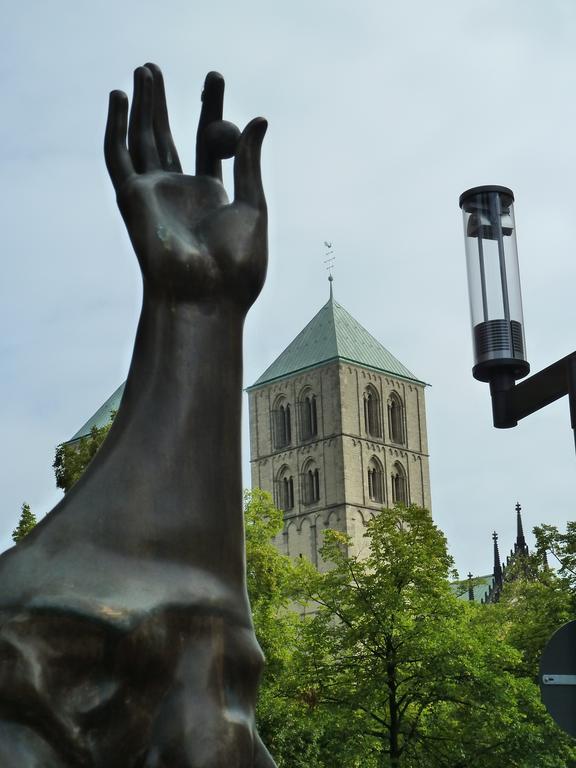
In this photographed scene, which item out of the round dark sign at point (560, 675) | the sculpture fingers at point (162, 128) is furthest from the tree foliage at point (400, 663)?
the sculpture fingers at point (162, 128)

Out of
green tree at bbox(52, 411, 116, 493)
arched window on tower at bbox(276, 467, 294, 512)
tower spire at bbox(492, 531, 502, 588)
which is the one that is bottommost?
green tree at bbox(52, 411, 116, 493)

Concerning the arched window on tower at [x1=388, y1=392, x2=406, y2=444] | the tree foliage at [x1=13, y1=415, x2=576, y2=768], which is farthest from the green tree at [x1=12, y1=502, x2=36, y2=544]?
the arched window on tower at [x1=388, y1=392, x2=406, y2=444]

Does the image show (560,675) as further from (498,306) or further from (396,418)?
(396,418)

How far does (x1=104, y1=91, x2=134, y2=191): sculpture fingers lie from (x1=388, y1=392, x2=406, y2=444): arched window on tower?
258ft

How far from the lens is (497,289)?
17.1ft

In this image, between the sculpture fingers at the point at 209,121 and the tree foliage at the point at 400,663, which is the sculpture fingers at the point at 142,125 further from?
the tree foliage at the point at 400,663

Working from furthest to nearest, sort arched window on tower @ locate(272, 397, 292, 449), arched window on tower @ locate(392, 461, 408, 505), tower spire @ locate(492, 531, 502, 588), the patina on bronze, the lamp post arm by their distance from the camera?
arched window on tower @ locate(272, 397, 292, 449), arched window on tower @ locate(392, 461, 408, 505), tower spire @ locate(492, 531, 502, 588), the lamp post arm, the patina on bronze

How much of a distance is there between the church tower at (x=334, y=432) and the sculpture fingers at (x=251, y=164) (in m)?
73.1

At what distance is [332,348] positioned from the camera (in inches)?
3177

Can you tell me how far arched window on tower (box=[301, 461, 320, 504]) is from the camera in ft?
260

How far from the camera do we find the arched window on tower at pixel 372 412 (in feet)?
267

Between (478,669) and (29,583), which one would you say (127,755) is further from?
(478,669)

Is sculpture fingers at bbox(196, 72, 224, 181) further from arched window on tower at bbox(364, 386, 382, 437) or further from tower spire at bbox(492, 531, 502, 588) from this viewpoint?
arched window on tower at bbox(364, 386, 382, 437)

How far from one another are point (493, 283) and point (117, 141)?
2.16 meters
